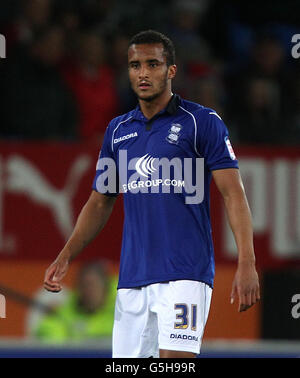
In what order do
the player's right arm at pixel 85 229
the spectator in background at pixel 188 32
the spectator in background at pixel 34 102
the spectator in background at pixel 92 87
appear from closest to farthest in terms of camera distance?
the player's right arm at pixel 85 229, the spectator in background at pixel 34 102, the spectator in background at pixel 92 87, the spectator in background at pixel 188 32

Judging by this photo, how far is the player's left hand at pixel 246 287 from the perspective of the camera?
3.94m

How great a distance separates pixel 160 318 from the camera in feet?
13.9

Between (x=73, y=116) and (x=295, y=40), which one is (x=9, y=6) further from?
(x=295, y=40)

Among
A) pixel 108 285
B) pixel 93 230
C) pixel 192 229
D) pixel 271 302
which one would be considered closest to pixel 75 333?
pixel 108 285

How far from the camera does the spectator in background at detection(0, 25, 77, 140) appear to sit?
821cm

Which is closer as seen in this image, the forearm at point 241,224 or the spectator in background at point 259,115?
the forearm at point 241,224

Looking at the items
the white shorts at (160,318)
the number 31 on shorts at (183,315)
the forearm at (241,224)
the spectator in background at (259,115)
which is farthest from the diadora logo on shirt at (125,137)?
the spectator in background at (259,115)

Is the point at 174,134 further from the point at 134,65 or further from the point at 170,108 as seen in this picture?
the point at 134,65

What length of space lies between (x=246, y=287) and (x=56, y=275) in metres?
1.03

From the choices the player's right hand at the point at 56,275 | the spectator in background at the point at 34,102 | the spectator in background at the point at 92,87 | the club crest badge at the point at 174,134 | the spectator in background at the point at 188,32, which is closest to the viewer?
the club crest badge at the point at 174,134

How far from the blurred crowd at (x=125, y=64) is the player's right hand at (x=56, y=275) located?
3.74 meters

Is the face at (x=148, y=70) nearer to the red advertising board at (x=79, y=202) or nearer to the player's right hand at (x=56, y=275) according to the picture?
the player's right hand at (x=56, y=275)

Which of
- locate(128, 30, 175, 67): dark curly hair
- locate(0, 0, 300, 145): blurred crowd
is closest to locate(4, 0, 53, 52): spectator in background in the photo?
locate(0, 0, 300, 145): blurred crowd
